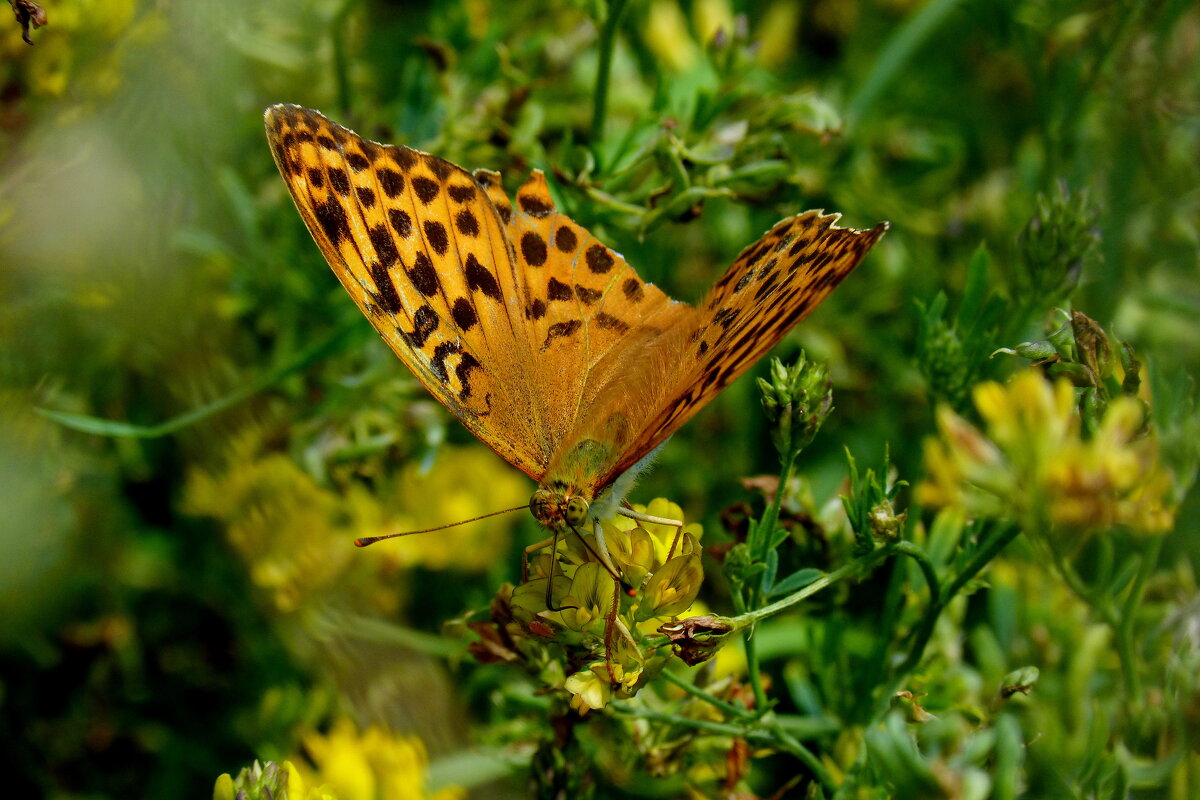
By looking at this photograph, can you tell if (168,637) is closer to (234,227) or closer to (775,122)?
(234,227)

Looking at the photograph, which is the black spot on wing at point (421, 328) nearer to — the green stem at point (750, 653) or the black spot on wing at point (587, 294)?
the black spot on wing at point (587, 294)

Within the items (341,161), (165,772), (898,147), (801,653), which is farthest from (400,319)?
(898,147)

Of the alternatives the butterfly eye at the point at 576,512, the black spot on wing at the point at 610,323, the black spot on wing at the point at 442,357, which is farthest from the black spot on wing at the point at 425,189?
the butterfly eye at the point at 576,512

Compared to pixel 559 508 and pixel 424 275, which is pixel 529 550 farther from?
pixel 424 275

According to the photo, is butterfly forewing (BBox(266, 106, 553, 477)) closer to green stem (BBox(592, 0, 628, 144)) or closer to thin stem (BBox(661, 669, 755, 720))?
green stem (BBox(592, 0, 628, 144))

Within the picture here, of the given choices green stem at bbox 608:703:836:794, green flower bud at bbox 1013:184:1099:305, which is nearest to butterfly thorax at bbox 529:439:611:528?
green stem at bbox 608:703:836:794

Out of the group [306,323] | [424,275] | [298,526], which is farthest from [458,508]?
[424,275]
